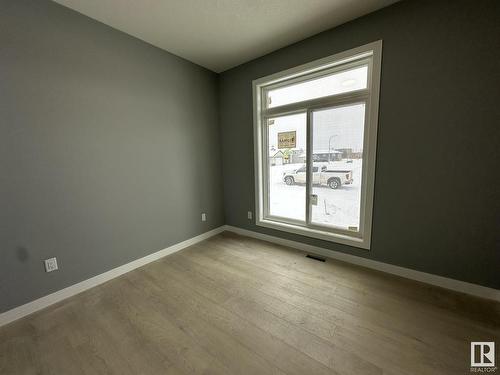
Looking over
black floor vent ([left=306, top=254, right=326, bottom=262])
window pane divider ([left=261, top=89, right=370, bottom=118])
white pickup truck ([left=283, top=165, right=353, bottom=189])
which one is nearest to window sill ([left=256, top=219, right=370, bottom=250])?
black floor vent ([left=306, top=254, right=326, bottom=262])

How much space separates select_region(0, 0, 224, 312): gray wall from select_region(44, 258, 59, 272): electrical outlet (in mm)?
53

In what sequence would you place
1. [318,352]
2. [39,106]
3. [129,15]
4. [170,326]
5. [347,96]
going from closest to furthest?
[318,352] < [170,326] < [39,106] < [129,15] < [347,96]

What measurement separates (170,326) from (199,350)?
35 centimetres

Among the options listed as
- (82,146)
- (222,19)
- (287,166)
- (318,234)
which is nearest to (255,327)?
(318,234)

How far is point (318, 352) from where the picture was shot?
132cm

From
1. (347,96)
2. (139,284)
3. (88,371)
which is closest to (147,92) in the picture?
(139,284)

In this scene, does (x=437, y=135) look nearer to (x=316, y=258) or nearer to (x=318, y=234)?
(x=318, y=234)

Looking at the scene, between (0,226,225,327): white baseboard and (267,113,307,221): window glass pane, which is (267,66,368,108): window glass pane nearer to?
(267,113,307,221): window glass pane

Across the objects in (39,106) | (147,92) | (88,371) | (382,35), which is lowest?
(88,371)

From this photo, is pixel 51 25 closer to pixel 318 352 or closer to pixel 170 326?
pixel 170 326

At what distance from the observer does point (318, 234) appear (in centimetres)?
262

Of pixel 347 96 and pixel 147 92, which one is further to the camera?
pixel 147 92

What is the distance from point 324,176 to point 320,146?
39 centimetres

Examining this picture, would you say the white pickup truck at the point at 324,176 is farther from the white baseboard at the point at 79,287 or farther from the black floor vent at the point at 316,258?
the white baseboard at the point at 79,287
